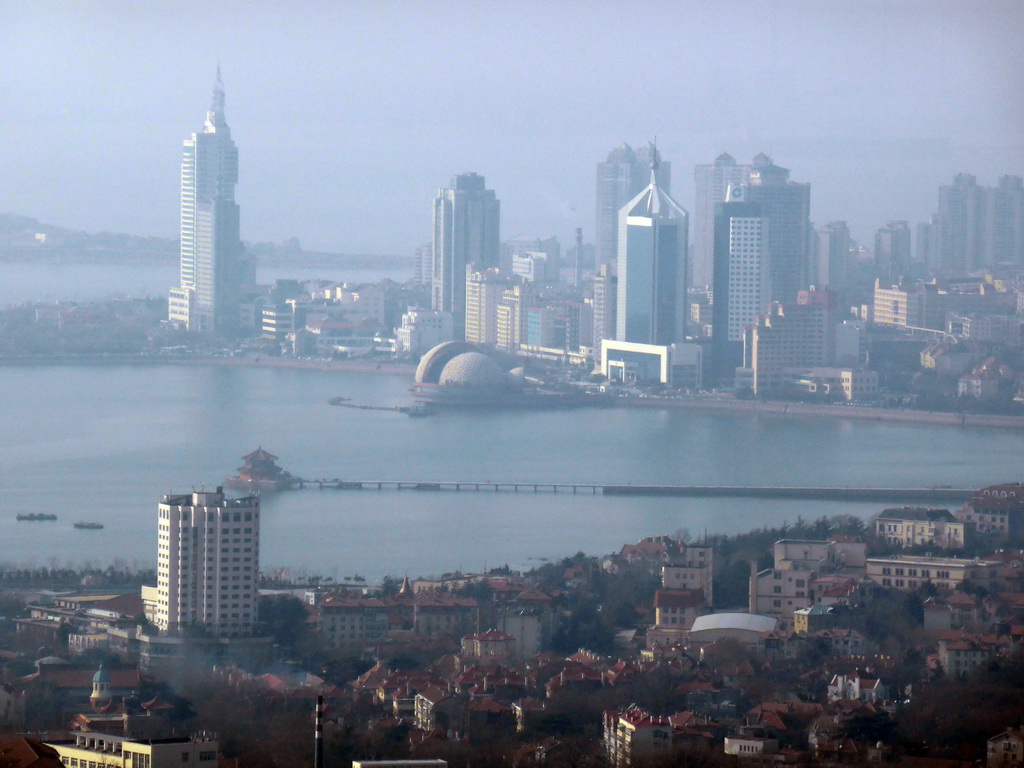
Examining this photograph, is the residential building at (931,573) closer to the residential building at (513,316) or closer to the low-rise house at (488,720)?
the low-rise house at (488,720)

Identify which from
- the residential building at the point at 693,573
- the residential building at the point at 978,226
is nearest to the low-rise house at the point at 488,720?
the residential building at the point at 693,573

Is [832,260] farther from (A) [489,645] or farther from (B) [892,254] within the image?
(A) [489,645]

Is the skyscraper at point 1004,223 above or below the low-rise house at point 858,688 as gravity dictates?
above

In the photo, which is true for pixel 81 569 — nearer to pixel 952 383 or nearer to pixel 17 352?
pixel 952 383

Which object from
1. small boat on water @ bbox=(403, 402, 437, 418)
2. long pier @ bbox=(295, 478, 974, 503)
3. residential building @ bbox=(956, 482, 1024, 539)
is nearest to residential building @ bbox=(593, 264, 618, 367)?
small boat on water @ bbox=(403, 402, 437, 418)

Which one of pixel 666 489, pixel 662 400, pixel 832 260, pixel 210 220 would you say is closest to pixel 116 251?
pixel 210 220

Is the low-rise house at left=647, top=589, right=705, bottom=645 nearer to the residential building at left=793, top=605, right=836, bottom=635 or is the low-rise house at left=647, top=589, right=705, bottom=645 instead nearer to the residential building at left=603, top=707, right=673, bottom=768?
the residential building at left=793, top=605, right=836, bottom=635
